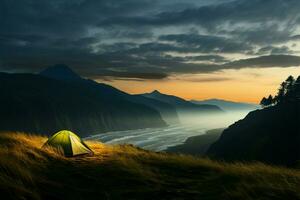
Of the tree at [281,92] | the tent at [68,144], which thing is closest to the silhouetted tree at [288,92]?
Result: the tree at [281,92]

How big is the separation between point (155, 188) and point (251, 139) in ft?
295

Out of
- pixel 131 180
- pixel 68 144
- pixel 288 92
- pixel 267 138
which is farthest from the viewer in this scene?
pixel 288 92

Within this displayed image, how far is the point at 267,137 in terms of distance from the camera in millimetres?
89000

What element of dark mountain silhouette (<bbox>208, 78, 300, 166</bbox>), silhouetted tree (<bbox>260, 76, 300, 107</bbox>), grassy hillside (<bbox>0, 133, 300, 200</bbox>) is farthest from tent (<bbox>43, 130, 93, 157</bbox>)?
silhouetted tree (<bbox>260, 76, 300, 107</bbox>)

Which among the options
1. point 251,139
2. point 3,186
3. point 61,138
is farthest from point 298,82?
point 3,186

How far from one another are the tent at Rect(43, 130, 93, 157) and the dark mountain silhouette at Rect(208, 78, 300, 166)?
57.6 meters

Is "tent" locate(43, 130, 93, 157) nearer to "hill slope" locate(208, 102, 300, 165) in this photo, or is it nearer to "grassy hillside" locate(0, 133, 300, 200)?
"grassy hillside" locate(0, 133, 300, 200)

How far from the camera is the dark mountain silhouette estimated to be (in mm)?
79812

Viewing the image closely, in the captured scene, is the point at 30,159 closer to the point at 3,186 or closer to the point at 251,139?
the point at 3,186

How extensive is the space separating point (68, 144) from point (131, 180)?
693cm

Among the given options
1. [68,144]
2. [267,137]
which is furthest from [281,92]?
[68,144]

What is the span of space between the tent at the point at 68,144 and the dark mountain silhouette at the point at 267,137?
189 ft

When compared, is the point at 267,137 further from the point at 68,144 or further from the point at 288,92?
the point at 68,144

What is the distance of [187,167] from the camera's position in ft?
42.3
